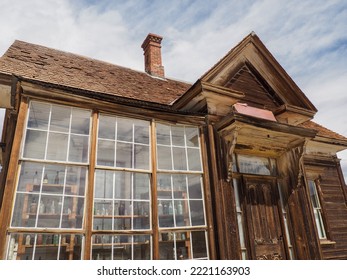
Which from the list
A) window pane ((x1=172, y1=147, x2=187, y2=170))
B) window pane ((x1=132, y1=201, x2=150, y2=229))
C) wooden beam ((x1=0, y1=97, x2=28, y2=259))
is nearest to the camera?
wooden beam ((x1=0, y1=97, x2=28, y2=259))

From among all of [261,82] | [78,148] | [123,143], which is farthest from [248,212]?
[78,148]

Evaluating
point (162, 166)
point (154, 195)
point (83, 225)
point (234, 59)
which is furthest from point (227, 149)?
point (83, 225)

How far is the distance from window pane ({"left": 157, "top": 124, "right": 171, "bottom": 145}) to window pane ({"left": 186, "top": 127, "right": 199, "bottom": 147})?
491mm

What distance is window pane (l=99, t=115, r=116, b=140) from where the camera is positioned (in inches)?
212

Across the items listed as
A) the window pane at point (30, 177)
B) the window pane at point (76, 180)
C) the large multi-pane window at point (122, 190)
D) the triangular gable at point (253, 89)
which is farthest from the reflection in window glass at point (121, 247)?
the triangular gable at point (253, 89)

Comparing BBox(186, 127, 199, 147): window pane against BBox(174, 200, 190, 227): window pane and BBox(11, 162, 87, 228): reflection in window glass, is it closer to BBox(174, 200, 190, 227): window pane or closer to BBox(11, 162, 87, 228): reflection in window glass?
BBox(174, 200, 190, 227): window pane

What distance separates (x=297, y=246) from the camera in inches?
271

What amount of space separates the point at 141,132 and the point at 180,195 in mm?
1496

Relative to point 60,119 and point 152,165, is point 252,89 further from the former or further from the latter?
point 60,119

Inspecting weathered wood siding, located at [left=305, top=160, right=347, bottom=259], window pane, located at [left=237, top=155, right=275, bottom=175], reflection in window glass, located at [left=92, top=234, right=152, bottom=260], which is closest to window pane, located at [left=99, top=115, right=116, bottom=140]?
reflection in window glass, located at [left=92, top=234, right=152, bottom=260]

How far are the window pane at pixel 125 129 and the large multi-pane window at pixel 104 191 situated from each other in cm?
2

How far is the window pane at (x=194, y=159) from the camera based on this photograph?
606 centimetres

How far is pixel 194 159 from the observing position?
20.1 ft

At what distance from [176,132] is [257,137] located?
2072 mm
